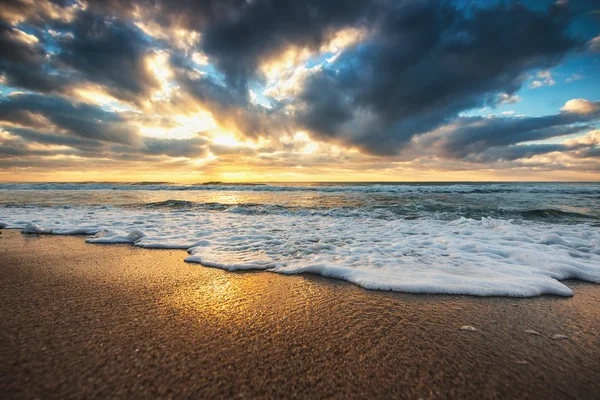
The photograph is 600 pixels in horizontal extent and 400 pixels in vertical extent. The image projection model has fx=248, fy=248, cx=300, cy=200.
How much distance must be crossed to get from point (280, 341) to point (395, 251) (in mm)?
2722

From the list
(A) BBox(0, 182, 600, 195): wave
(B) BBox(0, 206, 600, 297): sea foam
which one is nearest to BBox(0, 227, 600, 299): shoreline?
(B) BBox(0, 206, 600, 297): sea foam

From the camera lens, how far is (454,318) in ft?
6.13

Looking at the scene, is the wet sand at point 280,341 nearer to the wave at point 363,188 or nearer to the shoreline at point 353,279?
the shoreline at point 353,279

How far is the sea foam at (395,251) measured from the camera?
8.38 feet

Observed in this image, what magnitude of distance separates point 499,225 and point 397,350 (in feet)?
17.9

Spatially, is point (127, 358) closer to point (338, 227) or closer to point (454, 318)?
point (454, 318)

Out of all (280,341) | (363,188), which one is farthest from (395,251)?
(363,188)

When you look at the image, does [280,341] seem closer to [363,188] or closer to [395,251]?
[395,251]

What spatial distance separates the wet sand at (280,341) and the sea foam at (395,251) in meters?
0.25

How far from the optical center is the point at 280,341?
1530mm

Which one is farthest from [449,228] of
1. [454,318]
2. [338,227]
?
[454,318]

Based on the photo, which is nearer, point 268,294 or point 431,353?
point 431,353

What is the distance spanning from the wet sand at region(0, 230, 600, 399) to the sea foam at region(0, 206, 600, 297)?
10.0 inches

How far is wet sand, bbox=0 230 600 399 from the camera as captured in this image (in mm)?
1182
